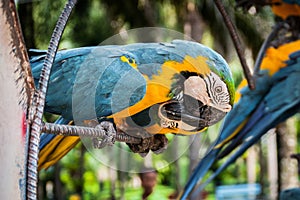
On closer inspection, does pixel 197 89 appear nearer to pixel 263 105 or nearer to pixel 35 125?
pixel 35 125

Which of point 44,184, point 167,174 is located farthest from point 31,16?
point 167,174

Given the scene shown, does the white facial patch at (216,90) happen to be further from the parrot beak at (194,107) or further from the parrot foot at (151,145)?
the parrot foot at (151,145)

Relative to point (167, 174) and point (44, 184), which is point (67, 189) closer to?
point (44, 184)

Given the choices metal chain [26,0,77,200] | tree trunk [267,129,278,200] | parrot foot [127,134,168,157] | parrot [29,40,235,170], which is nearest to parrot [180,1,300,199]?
parrot foot [127,134,168,157]

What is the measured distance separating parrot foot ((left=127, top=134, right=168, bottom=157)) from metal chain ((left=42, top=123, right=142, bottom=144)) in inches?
0.4

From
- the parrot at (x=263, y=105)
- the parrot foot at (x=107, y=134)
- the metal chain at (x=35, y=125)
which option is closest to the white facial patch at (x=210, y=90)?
the parrot foot at (x=107, y=134)

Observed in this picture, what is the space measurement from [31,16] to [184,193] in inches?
39.5

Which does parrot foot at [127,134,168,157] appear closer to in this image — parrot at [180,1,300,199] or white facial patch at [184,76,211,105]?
white facial patch at [184,76,211,105]

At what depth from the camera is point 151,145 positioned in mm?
764

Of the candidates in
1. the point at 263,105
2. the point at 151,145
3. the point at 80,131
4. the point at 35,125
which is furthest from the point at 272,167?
the point at 35,125

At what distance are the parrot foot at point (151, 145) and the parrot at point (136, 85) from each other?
63mm

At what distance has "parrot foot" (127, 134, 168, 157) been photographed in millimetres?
753

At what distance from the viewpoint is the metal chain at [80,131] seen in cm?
50

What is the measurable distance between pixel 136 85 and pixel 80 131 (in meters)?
0.14
